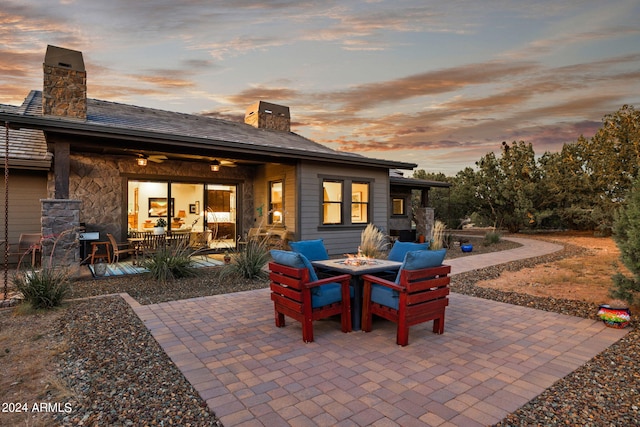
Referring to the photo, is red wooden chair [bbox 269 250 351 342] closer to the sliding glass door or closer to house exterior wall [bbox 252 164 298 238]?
house exterior wall [bbox 252 164 298 238]

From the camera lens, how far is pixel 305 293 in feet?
11.0

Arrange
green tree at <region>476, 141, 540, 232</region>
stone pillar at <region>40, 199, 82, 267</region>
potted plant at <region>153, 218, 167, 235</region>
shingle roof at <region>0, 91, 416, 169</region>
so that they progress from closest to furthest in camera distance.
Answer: stone pillar at <region>40, 199, 82, 267</region>
shingle roof at <region>0, 91, 416, 169</region>
potted plant at <region>153, 218, 167, 235</region>
green tree at <region>476, 141, 540, 232</region>

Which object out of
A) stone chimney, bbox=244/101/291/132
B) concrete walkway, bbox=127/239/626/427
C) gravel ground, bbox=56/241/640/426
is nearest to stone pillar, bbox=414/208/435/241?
stone chimney, bbox=244/101/291/132

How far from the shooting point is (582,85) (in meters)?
10.2

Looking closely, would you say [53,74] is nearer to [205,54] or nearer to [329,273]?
[205,54]

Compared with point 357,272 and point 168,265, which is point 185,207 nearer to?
point 168,265

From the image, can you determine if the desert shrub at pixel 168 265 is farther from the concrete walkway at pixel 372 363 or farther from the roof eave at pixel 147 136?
the roof eave at pixel 147 136

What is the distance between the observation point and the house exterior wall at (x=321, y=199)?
8.97 meters

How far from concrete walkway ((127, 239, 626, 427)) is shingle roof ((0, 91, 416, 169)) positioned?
3602 millimetres

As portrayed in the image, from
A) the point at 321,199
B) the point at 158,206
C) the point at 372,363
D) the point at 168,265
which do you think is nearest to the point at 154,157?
the point at 158,206

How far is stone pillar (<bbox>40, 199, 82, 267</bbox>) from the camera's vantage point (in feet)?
18.6

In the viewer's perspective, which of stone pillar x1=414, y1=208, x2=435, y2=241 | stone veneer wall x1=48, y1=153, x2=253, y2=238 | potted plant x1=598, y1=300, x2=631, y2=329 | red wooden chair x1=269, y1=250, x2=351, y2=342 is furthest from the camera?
stone pillar x1=414, y1=208, x2=435, y2=241

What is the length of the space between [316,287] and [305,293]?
165 millimetres

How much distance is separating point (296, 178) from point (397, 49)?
424cm
